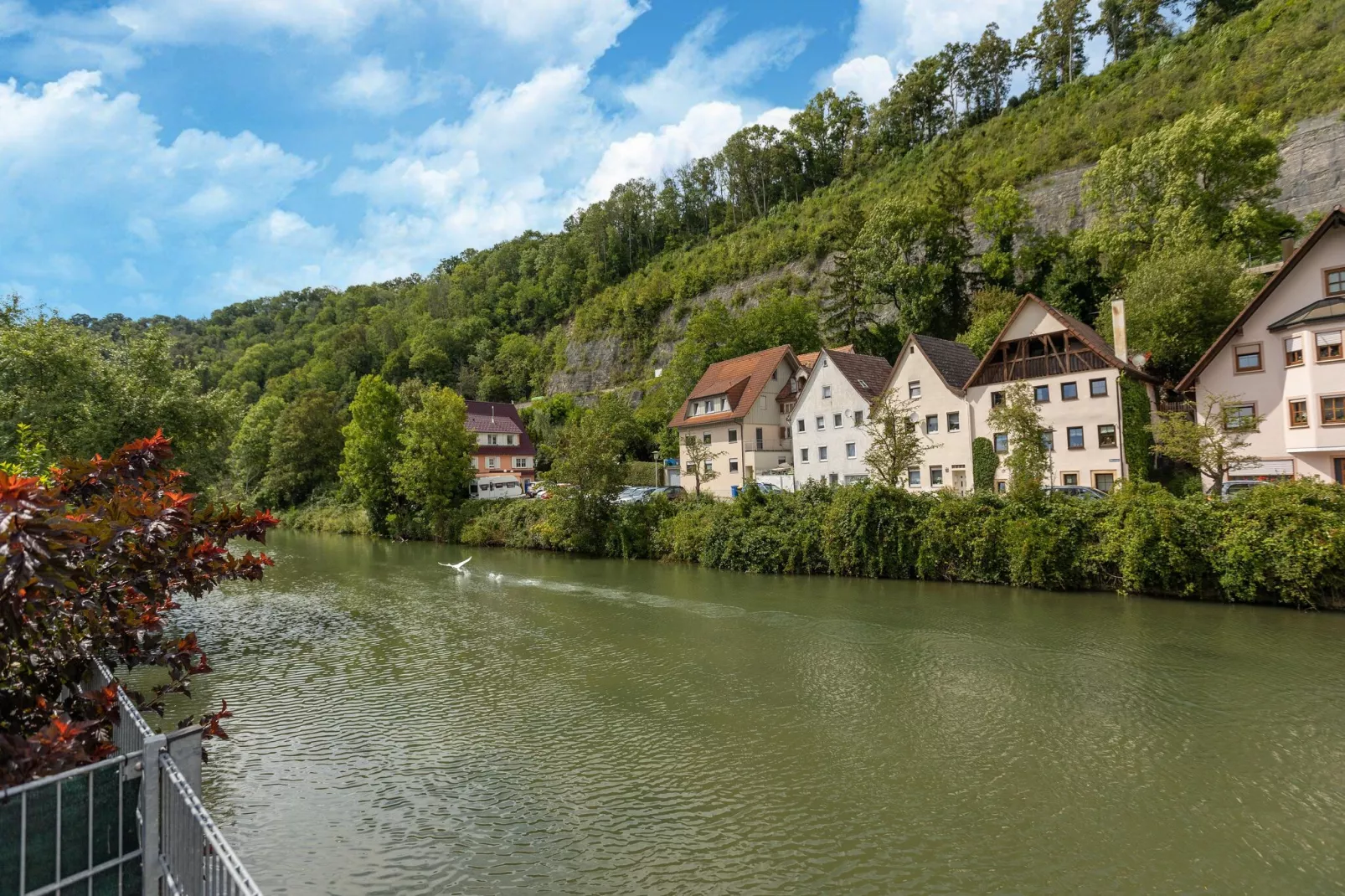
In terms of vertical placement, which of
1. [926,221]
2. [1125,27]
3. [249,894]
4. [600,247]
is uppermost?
[1125,27]

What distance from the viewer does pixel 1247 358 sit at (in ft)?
102

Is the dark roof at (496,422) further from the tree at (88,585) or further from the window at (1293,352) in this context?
the tree at (88,585)

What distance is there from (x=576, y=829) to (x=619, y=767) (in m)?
2.00

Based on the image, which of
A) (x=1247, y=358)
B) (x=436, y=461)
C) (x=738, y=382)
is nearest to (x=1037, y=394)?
(x=1247, y=358)

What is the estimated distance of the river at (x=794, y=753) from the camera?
8781 millimetres

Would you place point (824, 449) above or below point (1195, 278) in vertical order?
below

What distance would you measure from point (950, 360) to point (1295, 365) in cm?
1582

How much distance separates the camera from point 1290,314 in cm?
2977

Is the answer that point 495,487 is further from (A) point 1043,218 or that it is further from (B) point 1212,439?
(A) point 1043,218

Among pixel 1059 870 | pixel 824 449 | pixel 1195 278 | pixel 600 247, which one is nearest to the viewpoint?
pixel 1059 870

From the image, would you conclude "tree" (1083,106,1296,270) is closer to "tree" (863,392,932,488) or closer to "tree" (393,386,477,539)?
"tree" (863,392,932,488)

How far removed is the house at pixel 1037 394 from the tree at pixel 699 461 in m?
12.4

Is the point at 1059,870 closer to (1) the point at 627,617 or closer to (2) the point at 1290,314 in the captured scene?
(1) the point at 627,617

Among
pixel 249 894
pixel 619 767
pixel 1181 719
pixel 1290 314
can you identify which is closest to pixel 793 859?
pixel 619 767
